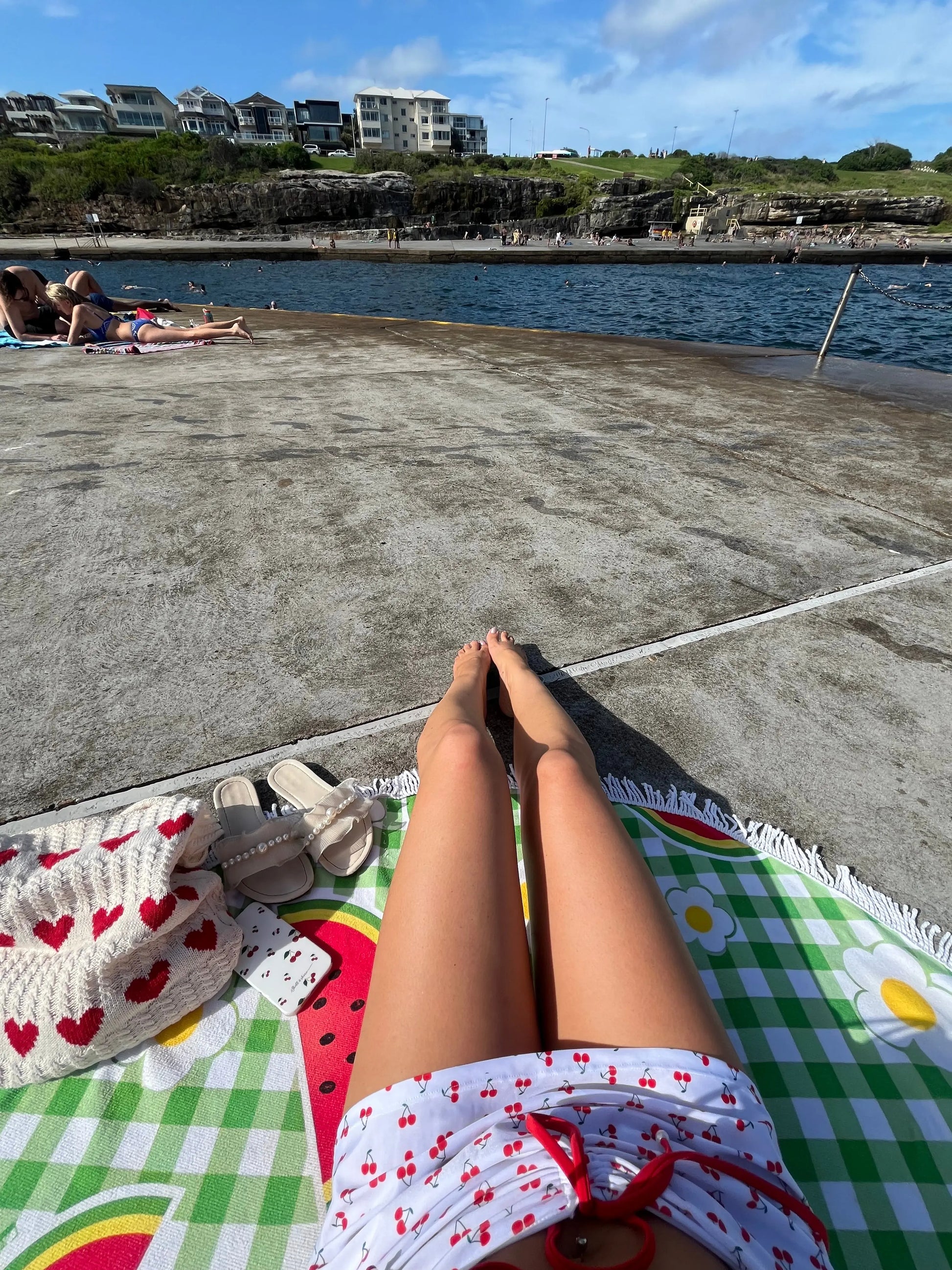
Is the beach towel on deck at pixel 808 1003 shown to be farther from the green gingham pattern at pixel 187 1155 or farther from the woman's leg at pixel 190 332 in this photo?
the woman's leg at pixel 190 332

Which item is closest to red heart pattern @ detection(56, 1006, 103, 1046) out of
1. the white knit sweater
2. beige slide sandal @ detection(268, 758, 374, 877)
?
the white knit sweater

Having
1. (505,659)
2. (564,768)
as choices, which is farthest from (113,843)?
(505,659)

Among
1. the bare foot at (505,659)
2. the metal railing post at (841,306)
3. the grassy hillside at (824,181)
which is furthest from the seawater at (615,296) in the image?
the grassy hillside at (824,181)

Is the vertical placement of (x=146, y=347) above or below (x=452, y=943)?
below

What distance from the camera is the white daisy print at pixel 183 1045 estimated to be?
49.9 inches

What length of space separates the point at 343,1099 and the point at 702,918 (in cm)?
93

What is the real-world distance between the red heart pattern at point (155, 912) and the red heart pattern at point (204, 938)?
12 centimetres

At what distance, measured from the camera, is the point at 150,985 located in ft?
4.34

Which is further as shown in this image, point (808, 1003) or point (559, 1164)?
point (808, 1003)

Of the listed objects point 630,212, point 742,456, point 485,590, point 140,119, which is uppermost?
point 140,119

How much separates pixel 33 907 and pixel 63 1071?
1.09 feet

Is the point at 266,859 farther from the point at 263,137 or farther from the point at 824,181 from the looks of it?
the point at 263,137

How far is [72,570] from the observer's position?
285 centimetres

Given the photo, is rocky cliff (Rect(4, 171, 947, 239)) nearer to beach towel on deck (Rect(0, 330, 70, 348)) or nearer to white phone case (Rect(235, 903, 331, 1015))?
beach towel on deck (Rect(0, 330, 70, 348))
